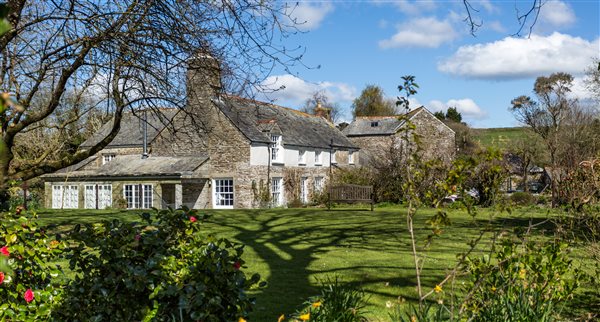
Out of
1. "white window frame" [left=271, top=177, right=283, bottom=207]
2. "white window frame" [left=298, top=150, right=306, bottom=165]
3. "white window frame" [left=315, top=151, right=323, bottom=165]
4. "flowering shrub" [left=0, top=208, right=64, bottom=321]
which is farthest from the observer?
"white window frame" [left=315, top=151, right=323, bottom=165]

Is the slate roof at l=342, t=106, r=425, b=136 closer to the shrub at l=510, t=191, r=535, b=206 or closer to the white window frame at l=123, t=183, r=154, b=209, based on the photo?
the white window frame at l=123, t=183, r=154, b=209

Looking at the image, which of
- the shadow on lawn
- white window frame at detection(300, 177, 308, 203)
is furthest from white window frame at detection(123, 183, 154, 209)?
the shadow on lawn

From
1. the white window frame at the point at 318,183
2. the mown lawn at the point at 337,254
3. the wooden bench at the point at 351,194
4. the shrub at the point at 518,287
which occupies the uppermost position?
the white window frame at the point at 318,183

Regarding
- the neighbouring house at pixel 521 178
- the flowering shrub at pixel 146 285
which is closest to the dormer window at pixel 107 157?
the neighbouring house at pixel 521 178

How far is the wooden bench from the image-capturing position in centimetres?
2618

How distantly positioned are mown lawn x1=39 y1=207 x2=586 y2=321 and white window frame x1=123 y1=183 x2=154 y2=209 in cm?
1457

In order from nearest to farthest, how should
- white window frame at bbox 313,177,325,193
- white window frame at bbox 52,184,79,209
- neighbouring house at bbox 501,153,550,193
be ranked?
neighbouring house at bbox 501,153,550,193
white window frame at bbox 52,184,79,209
white window frame at bbox 313,177,325,193

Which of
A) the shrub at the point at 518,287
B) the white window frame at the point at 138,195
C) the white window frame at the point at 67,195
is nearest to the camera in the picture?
the shrub at the point at 518,287

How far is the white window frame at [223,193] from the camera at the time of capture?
33.7m

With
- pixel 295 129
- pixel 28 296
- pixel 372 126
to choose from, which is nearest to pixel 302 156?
pixel 295 129

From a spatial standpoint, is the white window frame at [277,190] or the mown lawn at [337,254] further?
the white window frame at [277,190]

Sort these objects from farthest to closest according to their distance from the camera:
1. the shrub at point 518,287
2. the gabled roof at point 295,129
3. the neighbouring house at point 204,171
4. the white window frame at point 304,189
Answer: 1. the white window frame at point 304,189
2. the gabled roof at point 295,129
3. the neighbouring house at point 204,171
4. the shrub at point 518,287

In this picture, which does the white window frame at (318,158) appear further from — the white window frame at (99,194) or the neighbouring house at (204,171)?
the white window frame at (99,194)

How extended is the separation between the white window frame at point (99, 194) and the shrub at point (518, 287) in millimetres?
32940
